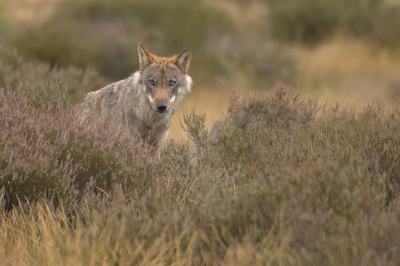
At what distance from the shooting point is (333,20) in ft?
51.2

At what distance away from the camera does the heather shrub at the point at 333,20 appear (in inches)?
583

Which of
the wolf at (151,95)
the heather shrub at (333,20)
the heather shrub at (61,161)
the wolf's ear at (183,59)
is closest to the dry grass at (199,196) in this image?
the heather shrub at (61,161)

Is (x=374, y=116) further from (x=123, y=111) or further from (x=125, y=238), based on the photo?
(x=125, y=238)

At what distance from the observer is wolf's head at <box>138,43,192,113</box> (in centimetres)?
508

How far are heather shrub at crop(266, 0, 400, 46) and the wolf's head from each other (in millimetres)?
11123

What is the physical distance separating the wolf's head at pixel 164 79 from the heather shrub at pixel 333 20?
11.1 metres

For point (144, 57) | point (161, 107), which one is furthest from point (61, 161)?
point (144, 57)

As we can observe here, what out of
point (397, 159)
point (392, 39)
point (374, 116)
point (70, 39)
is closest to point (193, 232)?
point (397, 159)

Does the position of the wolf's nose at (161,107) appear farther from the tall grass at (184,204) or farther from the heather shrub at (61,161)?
the heather shrub at (61,161)

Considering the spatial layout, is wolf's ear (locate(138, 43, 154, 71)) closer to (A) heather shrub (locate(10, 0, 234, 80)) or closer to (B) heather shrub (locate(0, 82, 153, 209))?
(B) heather shrub (locate(0, 82, 153, 209))

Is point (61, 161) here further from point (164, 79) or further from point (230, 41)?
point (230, 41)

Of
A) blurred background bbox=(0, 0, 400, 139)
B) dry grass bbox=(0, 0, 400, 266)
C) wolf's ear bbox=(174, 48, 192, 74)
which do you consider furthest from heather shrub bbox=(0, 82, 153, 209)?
blurred background bbox=(0, 0, 400, 139)

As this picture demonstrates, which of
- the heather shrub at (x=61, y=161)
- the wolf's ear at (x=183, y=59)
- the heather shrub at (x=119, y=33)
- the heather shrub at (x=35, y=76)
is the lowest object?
the heather shrub at (x=61, y=161)

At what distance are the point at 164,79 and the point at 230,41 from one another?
11126 millimetres
